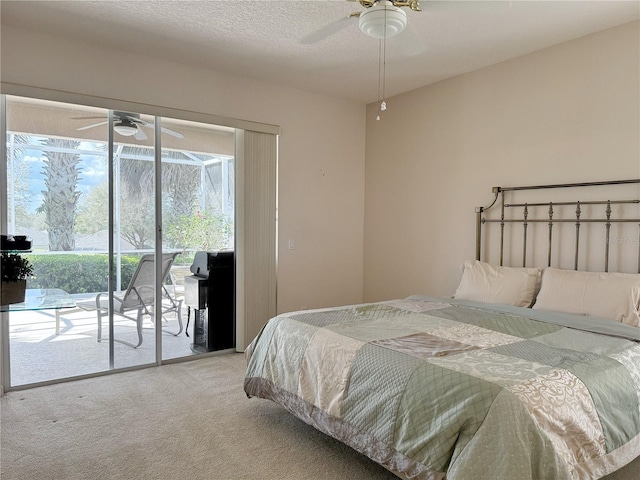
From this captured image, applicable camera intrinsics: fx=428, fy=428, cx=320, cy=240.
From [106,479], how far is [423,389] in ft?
5.00

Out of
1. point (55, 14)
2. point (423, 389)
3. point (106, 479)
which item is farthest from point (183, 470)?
point (55, 14)

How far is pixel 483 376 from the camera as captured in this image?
166 cm

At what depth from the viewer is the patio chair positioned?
3432mm

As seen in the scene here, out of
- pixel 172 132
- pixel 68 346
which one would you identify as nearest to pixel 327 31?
pixel 172 132

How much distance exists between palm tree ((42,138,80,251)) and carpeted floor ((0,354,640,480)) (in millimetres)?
1110

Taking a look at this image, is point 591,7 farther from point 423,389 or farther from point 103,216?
point 103,216

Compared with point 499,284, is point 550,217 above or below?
above

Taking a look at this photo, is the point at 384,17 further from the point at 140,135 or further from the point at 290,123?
the point at 140,135

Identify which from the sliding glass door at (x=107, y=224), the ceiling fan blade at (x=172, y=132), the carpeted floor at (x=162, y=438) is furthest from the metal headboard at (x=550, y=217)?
the ceiling fan blade at (x=172, y=132)

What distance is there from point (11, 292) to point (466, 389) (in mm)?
2130

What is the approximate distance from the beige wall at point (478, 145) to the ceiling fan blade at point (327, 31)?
1416 mm

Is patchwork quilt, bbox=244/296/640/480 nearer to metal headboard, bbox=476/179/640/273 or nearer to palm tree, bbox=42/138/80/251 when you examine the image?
metal headboard, bbox=476/179/640/273

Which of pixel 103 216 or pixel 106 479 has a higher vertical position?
pixel 103 216

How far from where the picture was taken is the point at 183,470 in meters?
2.08
